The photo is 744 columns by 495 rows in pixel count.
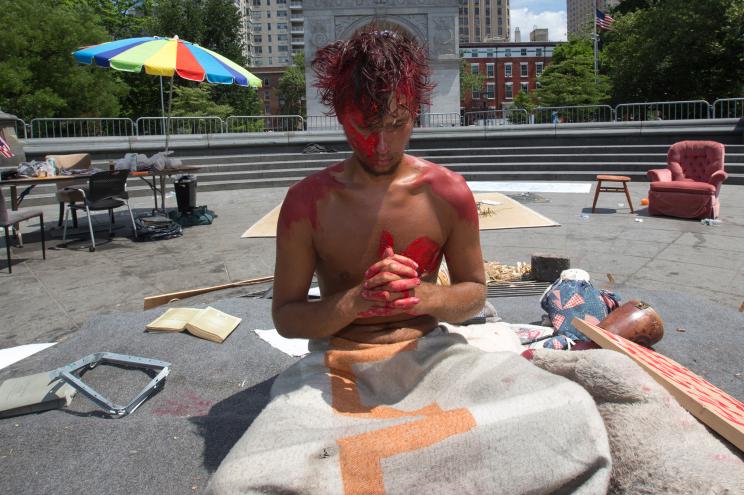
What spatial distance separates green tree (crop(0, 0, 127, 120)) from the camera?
2338 cm

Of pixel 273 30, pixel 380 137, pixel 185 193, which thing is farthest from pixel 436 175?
pixel 273 30

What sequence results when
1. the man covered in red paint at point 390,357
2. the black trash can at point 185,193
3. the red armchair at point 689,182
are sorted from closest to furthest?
the man covered in red paint at point 390,357 < the red armchair at point 689,182 < the black trash can at point 185,193

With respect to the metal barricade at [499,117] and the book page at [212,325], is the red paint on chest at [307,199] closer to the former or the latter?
the book page at [212,325]

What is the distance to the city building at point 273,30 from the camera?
109812 mm

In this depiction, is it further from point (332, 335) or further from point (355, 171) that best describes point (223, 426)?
point (355, 171)

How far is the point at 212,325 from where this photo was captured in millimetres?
3555

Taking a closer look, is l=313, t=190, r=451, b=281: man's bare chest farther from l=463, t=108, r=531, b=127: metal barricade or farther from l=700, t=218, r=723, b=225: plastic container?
l=463, t=108, r=531, b=127: metal barricade

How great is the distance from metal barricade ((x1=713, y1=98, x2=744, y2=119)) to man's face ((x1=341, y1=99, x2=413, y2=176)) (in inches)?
658

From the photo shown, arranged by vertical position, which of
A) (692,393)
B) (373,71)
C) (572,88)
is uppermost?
(572,88)

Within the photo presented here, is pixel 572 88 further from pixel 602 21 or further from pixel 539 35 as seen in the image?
pixel 539 35

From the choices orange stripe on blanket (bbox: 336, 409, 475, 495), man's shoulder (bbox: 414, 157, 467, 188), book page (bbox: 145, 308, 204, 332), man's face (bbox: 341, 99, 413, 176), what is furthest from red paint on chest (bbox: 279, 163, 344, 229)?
book page (bbox: 145, 308, 204, 332)

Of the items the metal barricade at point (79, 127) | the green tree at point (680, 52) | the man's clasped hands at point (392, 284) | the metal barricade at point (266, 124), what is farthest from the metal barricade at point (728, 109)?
the man's clasped hands at point (392, 284)

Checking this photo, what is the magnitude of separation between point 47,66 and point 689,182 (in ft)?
83.0

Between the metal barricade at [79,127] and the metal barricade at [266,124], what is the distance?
303 centimetres
